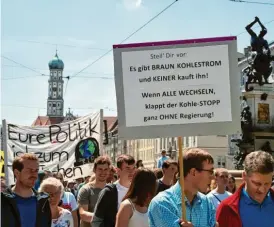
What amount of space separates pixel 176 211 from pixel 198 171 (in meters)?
0.30

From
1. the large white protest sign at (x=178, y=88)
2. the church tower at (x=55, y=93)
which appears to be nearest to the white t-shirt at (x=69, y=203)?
the large white protest sign at (x=178, y=88)

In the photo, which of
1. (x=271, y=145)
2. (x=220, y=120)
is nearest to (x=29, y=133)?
(x=220, y=120)

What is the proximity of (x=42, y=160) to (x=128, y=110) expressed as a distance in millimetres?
6226

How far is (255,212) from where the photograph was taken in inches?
152

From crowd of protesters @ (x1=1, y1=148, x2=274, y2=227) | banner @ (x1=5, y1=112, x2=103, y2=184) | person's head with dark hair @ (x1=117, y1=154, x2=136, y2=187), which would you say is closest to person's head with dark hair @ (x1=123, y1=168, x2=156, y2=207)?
crowd of protesters @ (x1=1, y1=148, x2=274, y2=227)

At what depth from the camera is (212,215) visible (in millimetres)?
3873

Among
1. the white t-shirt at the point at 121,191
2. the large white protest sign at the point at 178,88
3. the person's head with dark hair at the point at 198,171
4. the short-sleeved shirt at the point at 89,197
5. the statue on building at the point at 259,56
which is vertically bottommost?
the short-sleeved shirt at the point at 89,197

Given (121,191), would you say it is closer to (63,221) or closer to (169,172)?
(63,221)

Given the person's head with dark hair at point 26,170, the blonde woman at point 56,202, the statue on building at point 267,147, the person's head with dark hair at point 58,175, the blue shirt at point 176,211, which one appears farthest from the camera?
the statue on building at point 267,147

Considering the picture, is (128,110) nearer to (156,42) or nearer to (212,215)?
(156,42)

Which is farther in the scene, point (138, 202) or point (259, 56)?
point (259, 56)

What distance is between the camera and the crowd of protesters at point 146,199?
382cm

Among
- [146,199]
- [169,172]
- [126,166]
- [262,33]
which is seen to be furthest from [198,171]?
[262,33]

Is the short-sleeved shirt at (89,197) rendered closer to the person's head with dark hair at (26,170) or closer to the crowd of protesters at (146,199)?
the crowd of protesters at (146,199)
